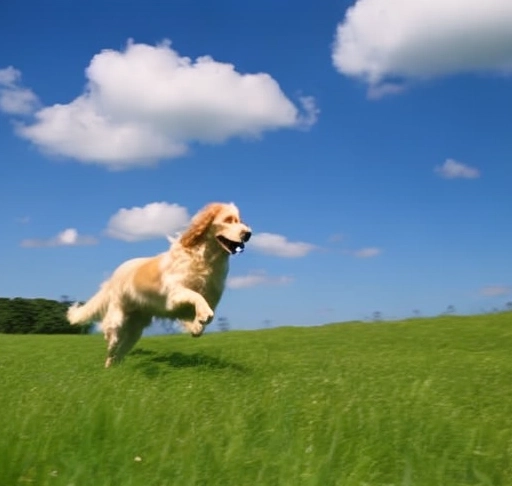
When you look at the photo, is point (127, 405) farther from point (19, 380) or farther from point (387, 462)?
point (19, 380)

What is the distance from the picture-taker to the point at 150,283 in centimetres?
1110

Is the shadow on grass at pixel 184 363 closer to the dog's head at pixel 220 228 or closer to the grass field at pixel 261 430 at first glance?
the grass field at pixel 261 430

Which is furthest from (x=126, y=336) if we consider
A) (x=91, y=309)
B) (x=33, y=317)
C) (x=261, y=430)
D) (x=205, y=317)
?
(x=33, y=317)

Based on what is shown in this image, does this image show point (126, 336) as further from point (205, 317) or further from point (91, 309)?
point (205, 317)

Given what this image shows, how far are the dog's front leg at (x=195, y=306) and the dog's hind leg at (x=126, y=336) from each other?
1133 millimetres

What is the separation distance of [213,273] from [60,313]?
13.1 metres

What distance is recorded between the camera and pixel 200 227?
11.1 metres

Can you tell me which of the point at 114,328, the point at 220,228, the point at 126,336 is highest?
the point at 220,228

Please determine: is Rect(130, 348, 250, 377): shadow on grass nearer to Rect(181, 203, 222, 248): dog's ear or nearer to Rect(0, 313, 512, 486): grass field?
Rect(0, 313, 512, 486): grass field

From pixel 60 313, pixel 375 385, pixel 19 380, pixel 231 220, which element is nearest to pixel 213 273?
pixel 231 220

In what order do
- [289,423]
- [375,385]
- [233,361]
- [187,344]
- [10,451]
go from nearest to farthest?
[10,451], [289,423], [375,385], [233,361], [187,344]

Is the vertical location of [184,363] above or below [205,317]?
below

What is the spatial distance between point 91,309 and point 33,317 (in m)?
10.6

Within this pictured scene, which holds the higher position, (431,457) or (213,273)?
(213,273)
